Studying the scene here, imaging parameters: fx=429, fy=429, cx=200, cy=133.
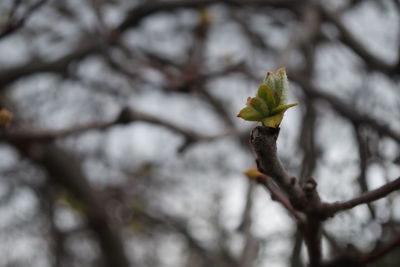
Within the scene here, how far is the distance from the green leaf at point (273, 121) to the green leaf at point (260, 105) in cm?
1

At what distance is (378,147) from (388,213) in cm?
27

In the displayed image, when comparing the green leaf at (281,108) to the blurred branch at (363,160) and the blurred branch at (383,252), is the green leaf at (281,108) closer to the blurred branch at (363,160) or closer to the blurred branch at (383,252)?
the blurred branch at (383,252)

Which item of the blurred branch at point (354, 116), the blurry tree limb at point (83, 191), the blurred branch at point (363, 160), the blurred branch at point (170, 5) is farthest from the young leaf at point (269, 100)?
the blurry tree limb at point (83, 191)

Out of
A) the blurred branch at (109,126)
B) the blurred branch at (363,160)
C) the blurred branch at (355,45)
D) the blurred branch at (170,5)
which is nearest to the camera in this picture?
the blurred branch at (363,160)

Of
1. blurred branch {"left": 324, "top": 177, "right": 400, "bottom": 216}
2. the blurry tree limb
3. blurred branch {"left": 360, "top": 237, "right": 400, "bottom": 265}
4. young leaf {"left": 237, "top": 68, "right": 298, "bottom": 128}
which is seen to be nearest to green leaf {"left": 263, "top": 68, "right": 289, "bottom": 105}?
young leaf {"left": 237, "top": 68, "right": 298, "bottom": 128}

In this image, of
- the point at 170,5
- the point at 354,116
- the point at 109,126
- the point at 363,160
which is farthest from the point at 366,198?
the point at 170,5

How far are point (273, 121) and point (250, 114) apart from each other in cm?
4

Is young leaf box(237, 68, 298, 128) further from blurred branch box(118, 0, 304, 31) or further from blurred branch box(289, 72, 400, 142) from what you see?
blurred branch box(118, 0, 304, 31)

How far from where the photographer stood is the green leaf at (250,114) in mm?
635

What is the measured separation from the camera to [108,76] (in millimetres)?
3928

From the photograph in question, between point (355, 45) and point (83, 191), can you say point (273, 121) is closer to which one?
point (355, 45)

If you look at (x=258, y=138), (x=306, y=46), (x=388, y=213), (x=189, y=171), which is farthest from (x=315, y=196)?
(x=189, y=171)

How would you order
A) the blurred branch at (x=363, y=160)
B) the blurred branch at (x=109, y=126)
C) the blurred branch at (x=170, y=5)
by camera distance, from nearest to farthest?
the blurred branch at (x=363, y=160)
the blurred branch at (x=109, y=126)
the blurred branch at (x=170, y=5)

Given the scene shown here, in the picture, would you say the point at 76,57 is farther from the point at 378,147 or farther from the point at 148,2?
the point at 378,147
